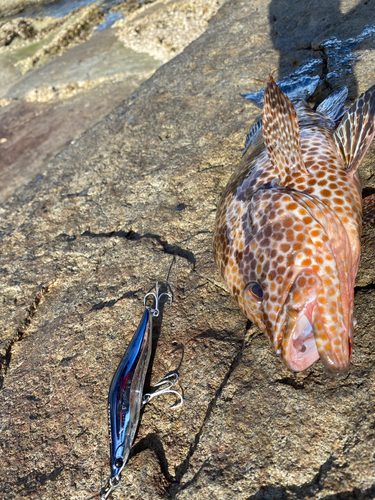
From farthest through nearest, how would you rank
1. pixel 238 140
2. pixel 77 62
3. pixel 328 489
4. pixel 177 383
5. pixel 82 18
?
pixel 82 18
pixel 77 62
pixel 238 140
pixel 177 383
pixel 328 489

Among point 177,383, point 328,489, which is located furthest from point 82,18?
point 328,489

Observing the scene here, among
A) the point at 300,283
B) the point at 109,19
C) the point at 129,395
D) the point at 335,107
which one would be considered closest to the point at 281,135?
the point at 300,283

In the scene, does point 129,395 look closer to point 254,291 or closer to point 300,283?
point 254,291

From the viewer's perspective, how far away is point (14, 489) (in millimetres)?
2457

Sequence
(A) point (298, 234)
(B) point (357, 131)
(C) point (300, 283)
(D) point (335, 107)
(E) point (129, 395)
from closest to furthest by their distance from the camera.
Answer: (C) point (300, 283) → (A) point (298, 234) → (E) point (129, 395) → (B) point (357, 131) → (D) point (335, 107)

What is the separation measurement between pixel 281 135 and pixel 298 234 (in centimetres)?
83

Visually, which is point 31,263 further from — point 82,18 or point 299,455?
point 82,18

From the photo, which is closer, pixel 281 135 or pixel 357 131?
pixel 281 135

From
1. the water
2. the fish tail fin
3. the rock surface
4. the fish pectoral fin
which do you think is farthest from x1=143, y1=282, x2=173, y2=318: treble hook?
→ the water

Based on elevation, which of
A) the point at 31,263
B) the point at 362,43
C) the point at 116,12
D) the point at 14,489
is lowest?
the point at 14,489

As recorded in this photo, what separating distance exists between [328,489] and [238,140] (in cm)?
362

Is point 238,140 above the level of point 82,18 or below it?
below

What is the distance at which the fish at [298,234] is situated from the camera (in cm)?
219

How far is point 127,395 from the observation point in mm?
2484
